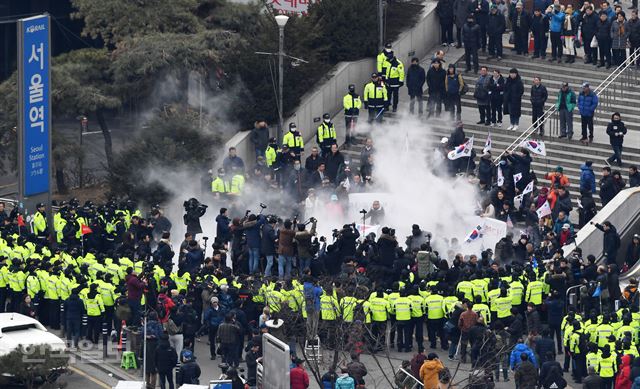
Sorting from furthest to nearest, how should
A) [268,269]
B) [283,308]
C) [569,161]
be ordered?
[569,161], [268,269], [283,308]

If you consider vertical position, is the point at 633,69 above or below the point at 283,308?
above

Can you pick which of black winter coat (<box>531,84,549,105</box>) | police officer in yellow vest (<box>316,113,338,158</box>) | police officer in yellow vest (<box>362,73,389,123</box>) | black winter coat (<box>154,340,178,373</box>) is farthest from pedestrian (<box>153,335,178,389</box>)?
police officer in yellow vest (<box>362,73,389,123</box>)

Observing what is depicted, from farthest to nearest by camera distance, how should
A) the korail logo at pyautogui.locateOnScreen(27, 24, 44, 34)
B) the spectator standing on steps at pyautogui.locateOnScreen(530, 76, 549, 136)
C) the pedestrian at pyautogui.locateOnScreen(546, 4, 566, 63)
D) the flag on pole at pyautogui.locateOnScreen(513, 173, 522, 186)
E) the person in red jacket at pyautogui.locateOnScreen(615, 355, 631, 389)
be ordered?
the pedestrian at pyautogui.locateOnScreen(546, 4, 566, 63), the spectator standing on steps at pyautogui.locateOnScreen(530, 76, 549, 136), the korail logo at pyautogui.locateOnScreen(27, 24, 44, 34), the flag on pole at pyautogui.locateOnScreen(513, 173, 522, 186), the person in red jacket at pyautogui.locateOnScreen(615, 355, 631, 389)

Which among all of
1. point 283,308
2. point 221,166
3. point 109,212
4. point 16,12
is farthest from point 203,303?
point 16,12

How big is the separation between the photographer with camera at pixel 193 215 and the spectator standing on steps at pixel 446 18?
450 inches

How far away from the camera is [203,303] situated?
1635 inches

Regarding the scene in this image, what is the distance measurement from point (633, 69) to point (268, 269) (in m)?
12.5

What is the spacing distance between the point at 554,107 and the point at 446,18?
600 centimetres

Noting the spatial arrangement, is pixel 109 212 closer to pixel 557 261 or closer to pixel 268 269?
pixel 268 269

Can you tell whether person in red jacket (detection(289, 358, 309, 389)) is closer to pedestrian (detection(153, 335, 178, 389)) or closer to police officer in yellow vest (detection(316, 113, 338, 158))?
pedestrian (detection(153, 335, 178, 389))

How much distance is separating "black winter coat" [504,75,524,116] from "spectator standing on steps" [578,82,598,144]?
1.63m

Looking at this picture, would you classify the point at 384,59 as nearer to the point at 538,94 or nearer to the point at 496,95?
the point at 496,95

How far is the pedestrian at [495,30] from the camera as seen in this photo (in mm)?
53397

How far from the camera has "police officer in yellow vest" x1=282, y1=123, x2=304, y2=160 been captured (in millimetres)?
50688
